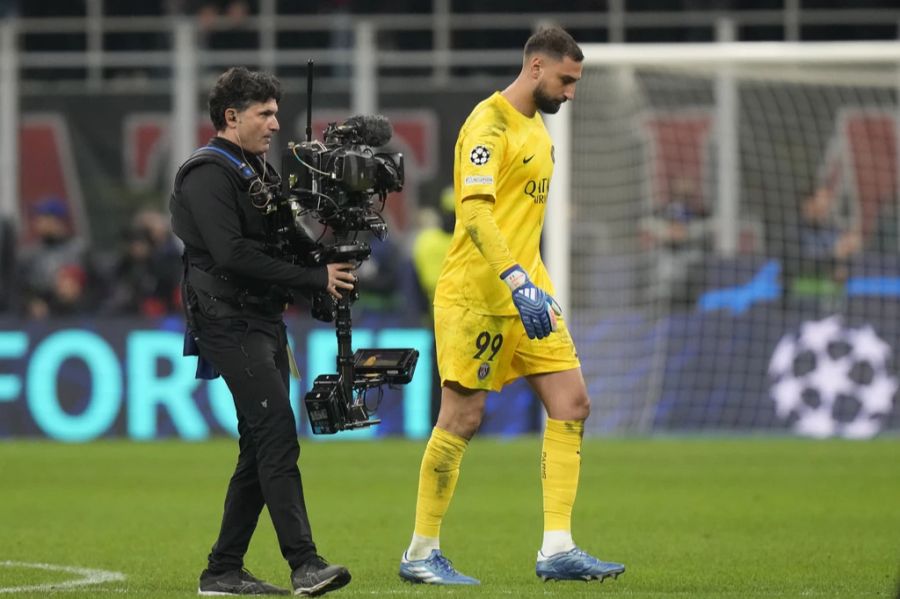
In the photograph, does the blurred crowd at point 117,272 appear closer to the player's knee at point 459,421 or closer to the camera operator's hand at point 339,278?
the player's knee at point 459,421

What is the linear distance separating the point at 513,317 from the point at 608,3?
41.4ft

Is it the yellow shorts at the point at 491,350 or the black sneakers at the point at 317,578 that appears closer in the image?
the black sneakers at the point at 317,578

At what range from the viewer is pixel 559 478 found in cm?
820

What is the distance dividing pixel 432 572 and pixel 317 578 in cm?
105

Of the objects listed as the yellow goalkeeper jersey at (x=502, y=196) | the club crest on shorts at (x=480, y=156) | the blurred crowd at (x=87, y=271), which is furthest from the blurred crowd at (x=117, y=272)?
the club crest on shorts at (x=480, y=156)

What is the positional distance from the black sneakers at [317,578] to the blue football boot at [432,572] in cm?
95

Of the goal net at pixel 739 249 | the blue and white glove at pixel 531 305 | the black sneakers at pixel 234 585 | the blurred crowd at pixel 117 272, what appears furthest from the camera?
the blurred crowd at pixel 117 272

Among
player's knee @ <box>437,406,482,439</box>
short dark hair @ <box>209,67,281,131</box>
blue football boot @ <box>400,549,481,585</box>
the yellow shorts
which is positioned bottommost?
blue football boot @ <box>400,549,481,585</box>

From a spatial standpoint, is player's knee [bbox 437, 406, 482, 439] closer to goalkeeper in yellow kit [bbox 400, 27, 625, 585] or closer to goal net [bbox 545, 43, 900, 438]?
goalkeeper in yellow kit [bbox 400, 27, 625, 585]

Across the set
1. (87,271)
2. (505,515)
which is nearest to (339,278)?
(505,515)

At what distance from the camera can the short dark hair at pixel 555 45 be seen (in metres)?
8.22

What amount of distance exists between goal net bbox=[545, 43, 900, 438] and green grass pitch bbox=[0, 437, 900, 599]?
474mm

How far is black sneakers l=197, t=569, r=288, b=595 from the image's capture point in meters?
7.58

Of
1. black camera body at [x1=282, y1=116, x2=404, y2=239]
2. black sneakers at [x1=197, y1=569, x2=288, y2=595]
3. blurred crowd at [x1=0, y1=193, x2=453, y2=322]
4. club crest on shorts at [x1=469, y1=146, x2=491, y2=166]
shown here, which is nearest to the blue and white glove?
club crest on shorts at [x1=469, y1=146, x2=491, y2=166]
